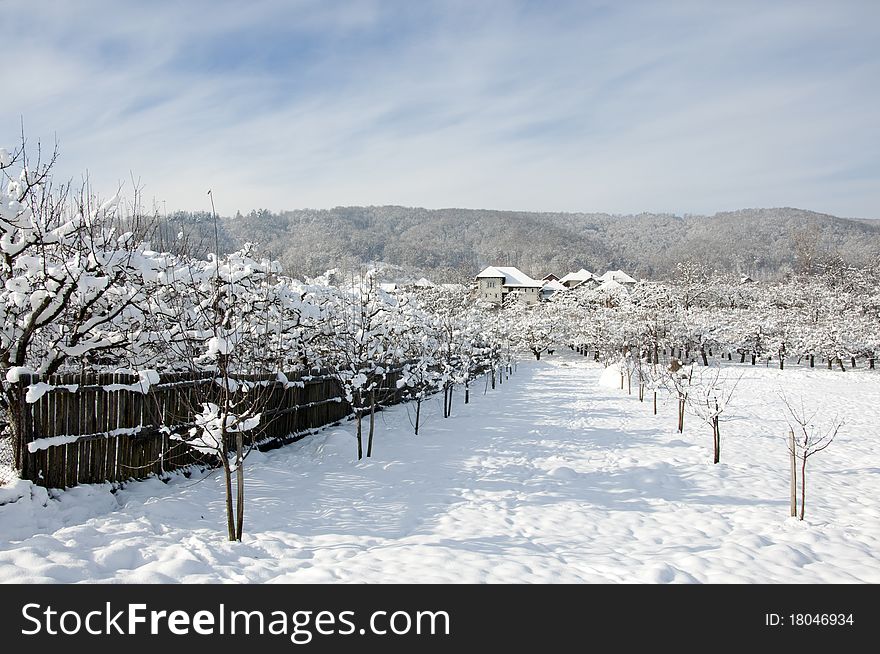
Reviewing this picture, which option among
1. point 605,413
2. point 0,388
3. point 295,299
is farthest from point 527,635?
point 605,413

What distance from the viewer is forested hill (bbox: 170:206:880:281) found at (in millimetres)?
98812

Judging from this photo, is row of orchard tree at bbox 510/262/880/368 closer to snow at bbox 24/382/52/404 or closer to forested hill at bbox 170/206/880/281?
snow at bbox 24/382/52/404

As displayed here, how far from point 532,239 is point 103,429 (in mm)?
124488

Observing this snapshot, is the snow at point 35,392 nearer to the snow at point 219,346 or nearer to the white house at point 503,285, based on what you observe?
the snow at point 219,346

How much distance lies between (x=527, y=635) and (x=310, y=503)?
3717 millimetres

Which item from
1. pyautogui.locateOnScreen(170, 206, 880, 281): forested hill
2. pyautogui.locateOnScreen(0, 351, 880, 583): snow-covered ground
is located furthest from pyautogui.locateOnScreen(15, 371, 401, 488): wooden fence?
pyautogui.locateOnScreen(170, 206, 880, 281): forested hill

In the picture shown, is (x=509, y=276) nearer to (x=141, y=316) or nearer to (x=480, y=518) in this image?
(x=141, y=316)

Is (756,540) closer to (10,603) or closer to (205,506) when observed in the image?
(205,506)

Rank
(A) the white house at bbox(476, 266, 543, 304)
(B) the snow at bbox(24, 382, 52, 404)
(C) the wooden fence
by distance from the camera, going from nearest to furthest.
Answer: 1. (B) the snow at bbox(24, 382, 52, 404)
2. (C) the wooden fence
3. (A) the white house at bbox(476, 266, 543, 304)

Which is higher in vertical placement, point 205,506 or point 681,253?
point 681,253

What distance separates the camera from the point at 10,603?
143 inches

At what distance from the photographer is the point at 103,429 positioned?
6102 mm

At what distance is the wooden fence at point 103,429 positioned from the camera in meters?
5.43

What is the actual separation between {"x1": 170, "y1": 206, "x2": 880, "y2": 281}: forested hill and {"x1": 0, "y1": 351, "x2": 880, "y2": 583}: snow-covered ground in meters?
75.0
